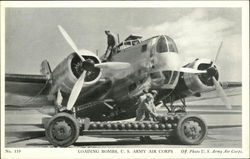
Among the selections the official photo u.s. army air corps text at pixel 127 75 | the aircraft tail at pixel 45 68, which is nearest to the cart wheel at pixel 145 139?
the official photo u.s. army air corps text at pixel 127 75

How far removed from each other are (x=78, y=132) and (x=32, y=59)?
124 centimetres

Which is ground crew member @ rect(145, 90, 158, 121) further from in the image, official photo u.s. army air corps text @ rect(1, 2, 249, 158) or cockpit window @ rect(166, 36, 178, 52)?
cockpit window @ rect(166, 36, 178, 52)

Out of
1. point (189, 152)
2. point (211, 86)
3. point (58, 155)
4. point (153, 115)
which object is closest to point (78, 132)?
point (58, 155)

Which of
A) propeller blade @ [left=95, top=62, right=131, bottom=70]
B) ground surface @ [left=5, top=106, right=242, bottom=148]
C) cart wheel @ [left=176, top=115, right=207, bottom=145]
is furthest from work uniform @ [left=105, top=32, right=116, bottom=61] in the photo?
cart wheel @ [left=176, top=115, right=207, bottom=145]

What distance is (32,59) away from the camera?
5.48 metres

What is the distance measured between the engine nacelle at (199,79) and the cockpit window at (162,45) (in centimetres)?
60

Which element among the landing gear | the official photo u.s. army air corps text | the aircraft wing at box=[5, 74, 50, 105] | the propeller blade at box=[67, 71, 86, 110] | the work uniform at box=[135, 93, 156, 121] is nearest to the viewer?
the propeller blade at box=[67, 71, 86, 110]

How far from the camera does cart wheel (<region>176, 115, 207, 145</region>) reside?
5.19 m

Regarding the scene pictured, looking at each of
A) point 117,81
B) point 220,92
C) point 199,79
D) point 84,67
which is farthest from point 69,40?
point 220,92

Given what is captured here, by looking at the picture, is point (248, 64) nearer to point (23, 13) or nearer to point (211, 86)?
point (211, 86)

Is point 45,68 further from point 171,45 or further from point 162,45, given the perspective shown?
point 171,45

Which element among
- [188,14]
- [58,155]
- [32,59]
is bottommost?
[58,155]

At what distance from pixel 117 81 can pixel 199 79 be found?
1.14 meters

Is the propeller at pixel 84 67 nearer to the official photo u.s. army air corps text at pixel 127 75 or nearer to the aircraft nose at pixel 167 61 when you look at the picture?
the official photo u.s. army air corps text at pixel 127 75
